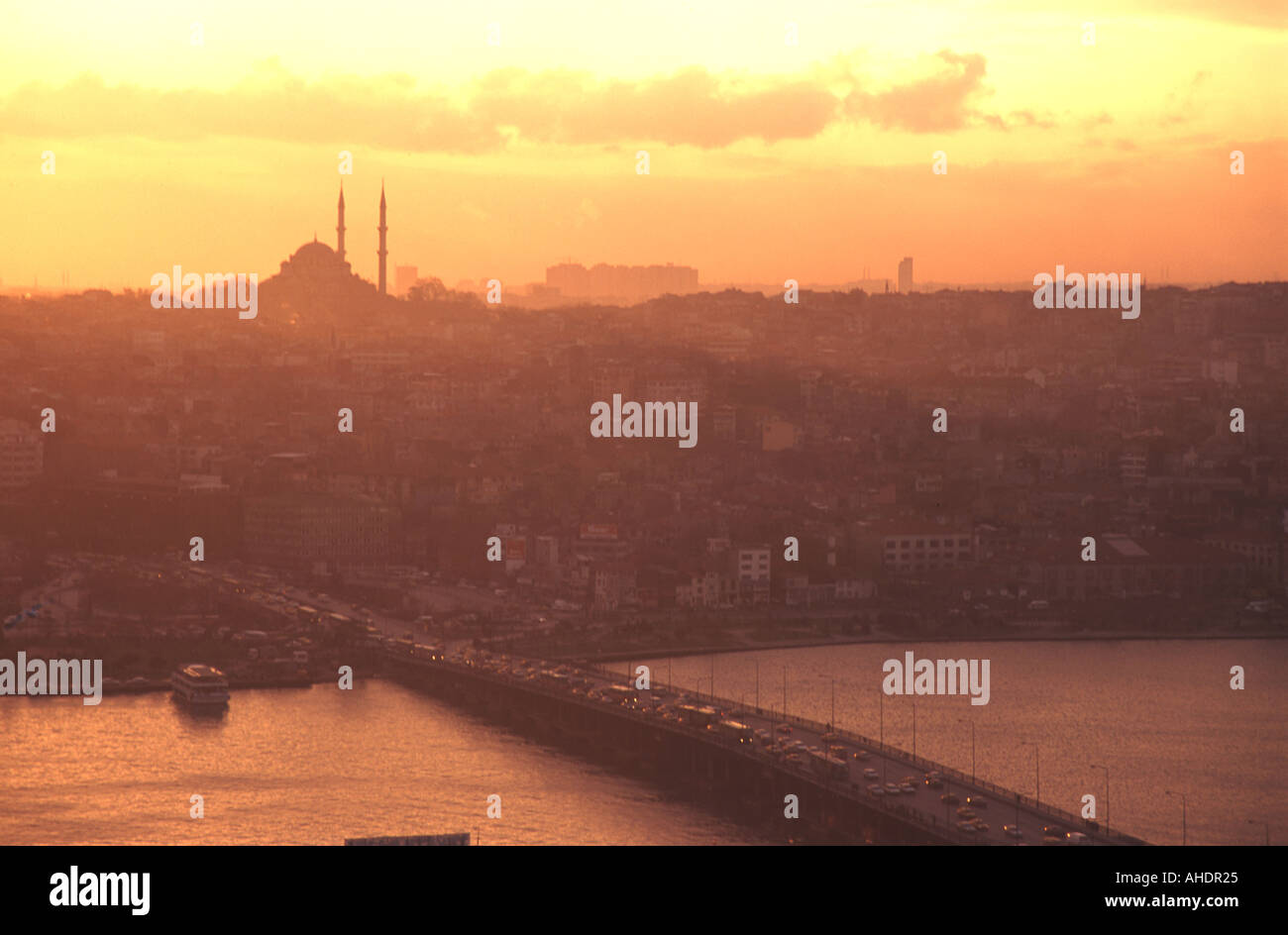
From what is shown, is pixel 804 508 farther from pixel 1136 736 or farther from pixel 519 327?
pixel 519 327

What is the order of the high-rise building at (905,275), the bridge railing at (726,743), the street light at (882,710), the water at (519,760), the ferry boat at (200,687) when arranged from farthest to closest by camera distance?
the high-rise building at (905,275) → the ferry boat at (200,687) → the street light at (882,710) → the water at (519,760) → the bridge railing at (726,743)

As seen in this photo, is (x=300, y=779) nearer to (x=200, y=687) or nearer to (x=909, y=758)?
(x=200, y=687)

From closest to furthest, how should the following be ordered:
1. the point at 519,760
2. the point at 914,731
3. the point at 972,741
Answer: the point at 519,760 < the point at 972,741 < the point at 914,731

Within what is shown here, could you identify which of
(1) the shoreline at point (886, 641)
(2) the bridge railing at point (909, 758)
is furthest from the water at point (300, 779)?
(1) the shoreline at point (886, 641)

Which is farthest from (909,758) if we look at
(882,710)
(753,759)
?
(882,710)

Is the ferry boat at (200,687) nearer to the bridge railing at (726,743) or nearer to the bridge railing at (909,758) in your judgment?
the bridge railing at (726,743)
